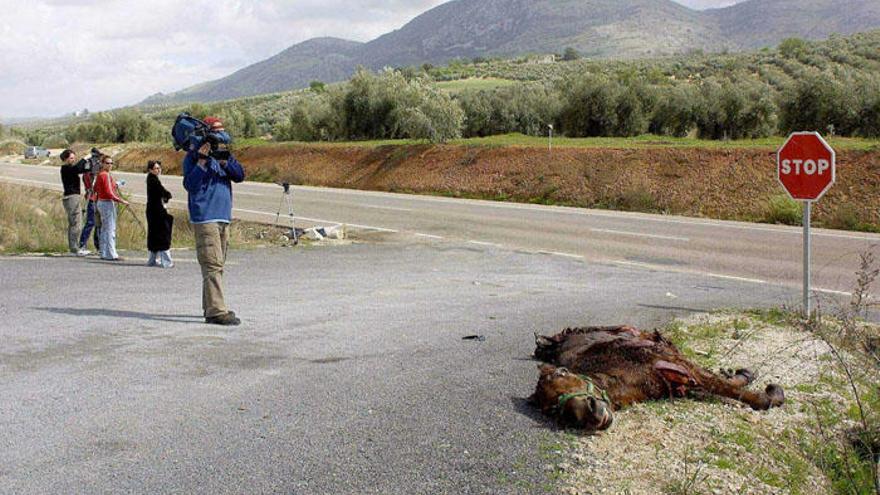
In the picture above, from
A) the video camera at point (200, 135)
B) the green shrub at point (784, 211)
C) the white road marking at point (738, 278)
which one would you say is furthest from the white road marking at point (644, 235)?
the video camera at point (200, 135)

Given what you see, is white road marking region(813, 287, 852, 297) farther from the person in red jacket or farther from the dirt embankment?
the person in red jacket

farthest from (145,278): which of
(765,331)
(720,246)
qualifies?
(720,246)

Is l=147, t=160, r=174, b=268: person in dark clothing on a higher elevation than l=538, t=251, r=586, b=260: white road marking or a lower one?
higher

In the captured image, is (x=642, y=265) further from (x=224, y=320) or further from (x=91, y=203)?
(x=91, y=203)

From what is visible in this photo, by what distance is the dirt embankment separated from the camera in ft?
65.8

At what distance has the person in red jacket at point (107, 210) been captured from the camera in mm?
13414

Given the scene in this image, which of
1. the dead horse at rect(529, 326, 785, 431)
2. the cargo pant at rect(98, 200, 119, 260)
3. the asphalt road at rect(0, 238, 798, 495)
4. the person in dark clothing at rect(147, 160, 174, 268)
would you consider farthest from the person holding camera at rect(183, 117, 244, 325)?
the cargo pant at rect(98, 200, 119, 260)

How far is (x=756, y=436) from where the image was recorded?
5.54m

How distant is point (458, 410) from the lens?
5613 millimetres

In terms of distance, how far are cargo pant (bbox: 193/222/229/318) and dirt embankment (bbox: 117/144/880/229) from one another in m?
16.0

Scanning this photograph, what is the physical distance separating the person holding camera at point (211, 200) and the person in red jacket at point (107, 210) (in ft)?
20.1

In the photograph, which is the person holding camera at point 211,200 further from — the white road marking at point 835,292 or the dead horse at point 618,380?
the white road marking at point 835,292

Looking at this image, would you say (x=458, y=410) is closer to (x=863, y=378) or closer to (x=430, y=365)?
(x=430, y=365)

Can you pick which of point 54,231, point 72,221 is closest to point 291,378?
point 72,221
